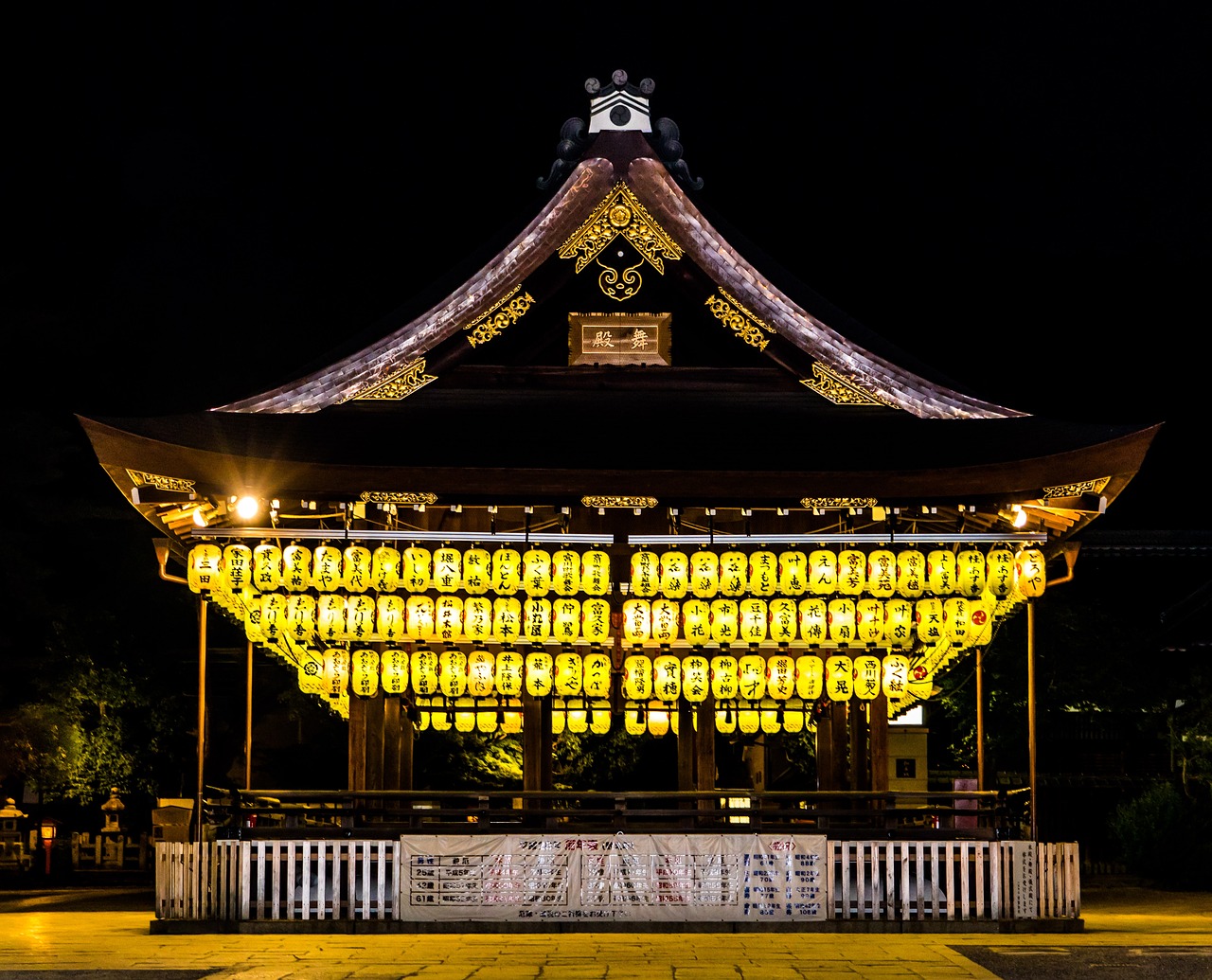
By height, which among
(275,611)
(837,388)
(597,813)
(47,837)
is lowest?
(47,837)

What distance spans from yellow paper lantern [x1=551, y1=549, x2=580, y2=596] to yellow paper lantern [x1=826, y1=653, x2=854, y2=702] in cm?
312

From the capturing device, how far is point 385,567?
49.5 ft

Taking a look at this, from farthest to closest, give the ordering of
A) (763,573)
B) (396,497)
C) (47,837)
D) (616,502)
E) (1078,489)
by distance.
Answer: (47,837) → (763,573) → (616,502) → (396,497) → (1078,489)

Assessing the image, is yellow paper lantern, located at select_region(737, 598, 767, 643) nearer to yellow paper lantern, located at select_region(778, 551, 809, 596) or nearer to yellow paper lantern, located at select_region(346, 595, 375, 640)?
yellow paper lantern, located at select_region(778, 551, 809, 596)

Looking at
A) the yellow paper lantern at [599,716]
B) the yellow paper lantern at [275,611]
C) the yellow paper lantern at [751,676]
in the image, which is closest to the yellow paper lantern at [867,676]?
the yellow paper lantern at [751,676]

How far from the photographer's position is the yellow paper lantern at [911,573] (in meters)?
15.1

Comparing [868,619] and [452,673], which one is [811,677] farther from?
[452,673]

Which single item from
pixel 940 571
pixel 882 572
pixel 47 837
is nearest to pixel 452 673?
pixel 882 572

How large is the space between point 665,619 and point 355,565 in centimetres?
331

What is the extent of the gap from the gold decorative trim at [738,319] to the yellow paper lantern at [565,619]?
11.7ft

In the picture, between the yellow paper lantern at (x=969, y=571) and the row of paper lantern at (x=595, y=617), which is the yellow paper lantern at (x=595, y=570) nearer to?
the row of paper lantern at (x=595, y=617)

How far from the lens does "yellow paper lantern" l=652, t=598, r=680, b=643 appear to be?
15.6 m

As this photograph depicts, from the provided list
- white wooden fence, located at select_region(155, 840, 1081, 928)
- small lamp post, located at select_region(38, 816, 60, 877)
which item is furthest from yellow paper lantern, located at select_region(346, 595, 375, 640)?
small lamp post, located at select_region(38, 816, 60, 877)

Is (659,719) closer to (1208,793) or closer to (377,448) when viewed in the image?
(377,448)
